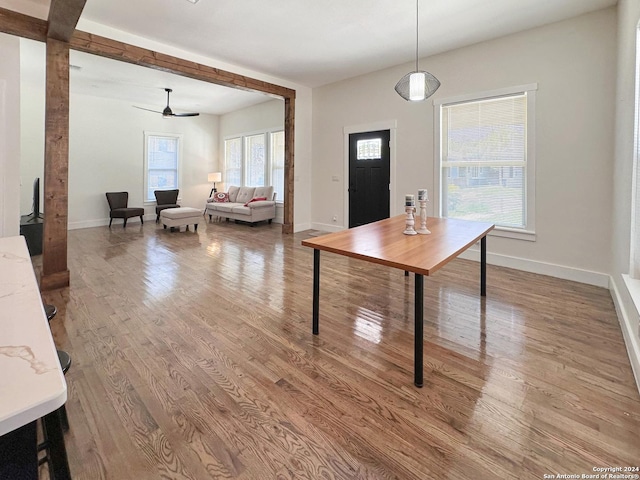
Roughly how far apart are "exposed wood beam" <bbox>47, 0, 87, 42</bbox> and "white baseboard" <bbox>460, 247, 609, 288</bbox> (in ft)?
16.8

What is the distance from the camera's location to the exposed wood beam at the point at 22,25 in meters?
3.21

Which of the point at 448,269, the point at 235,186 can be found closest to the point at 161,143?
the point at 235,186

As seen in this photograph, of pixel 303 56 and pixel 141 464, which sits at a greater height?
pixel 303 56

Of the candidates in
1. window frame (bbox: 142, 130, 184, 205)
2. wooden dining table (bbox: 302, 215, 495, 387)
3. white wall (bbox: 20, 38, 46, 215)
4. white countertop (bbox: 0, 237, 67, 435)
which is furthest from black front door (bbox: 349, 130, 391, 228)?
white wall (bbox: 20, 38, 46, 215)

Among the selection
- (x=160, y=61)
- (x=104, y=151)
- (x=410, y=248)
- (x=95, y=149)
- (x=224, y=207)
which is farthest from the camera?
(x=224, y=207)

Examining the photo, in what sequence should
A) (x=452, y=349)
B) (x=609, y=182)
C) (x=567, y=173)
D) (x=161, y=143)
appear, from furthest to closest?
(x=161, y=143)
(x=567, y=173)
(x=609, y=182)
(x=452, y=349)

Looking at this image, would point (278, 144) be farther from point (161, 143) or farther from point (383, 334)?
point (383, 334)

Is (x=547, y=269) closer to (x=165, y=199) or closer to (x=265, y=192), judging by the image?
(x=265, y=192)

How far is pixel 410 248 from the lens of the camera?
217 centimetres

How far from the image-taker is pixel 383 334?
245 centimetres

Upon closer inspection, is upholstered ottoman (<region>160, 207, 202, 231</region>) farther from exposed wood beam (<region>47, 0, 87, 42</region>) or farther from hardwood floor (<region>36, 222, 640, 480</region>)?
exposed wood beam (<region>47, 0, 87, 42</region>)

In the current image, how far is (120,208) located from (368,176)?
231 inches

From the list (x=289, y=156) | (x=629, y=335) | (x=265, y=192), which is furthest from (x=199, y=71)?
(x=629, y=335)

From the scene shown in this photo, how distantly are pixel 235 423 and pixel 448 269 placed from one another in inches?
134
